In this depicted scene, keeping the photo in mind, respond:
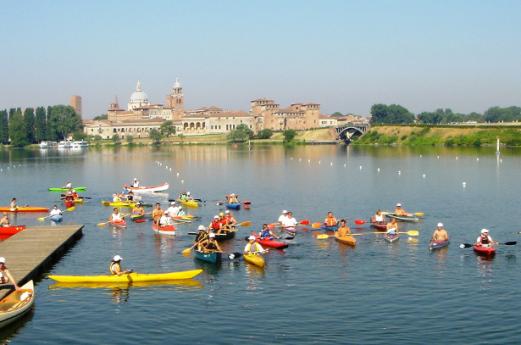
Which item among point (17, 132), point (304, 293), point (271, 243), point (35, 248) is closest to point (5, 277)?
point (35, 248)

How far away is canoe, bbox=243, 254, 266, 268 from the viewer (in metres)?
31.1

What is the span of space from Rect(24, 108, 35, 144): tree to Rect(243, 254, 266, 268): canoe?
17354cm

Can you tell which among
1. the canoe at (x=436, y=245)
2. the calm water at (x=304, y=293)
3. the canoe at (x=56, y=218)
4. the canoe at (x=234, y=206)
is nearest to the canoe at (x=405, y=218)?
the calm water at (x=304, y=293)

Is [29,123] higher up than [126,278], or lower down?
higher up

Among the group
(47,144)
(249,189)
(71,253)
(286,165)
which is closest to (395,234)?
(71,253)

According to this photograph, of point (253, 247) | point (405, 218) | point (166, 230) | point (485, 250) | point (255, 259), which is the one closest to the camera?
point (255, 259)

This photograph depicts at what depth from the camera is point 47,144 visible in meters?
194

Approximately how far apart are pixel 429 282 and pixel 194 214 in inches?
962

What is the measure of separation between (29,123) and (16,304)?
179312 mm

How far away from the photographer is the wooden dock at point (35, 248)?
2933cm

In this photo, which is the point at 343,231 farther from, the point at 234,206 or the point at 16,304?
the point at 16,304

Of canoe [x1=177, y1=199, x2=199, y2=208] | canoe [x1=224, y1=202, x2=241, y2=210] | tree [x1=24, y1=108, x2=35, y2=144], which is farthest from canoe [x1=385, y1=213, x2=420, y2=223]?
tree [x1=24, y1=108, x2=35, y2=144]

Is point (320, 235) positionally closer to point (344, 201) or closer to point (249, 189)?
point (344, 201)

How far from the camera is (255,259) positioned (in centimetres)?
3123
